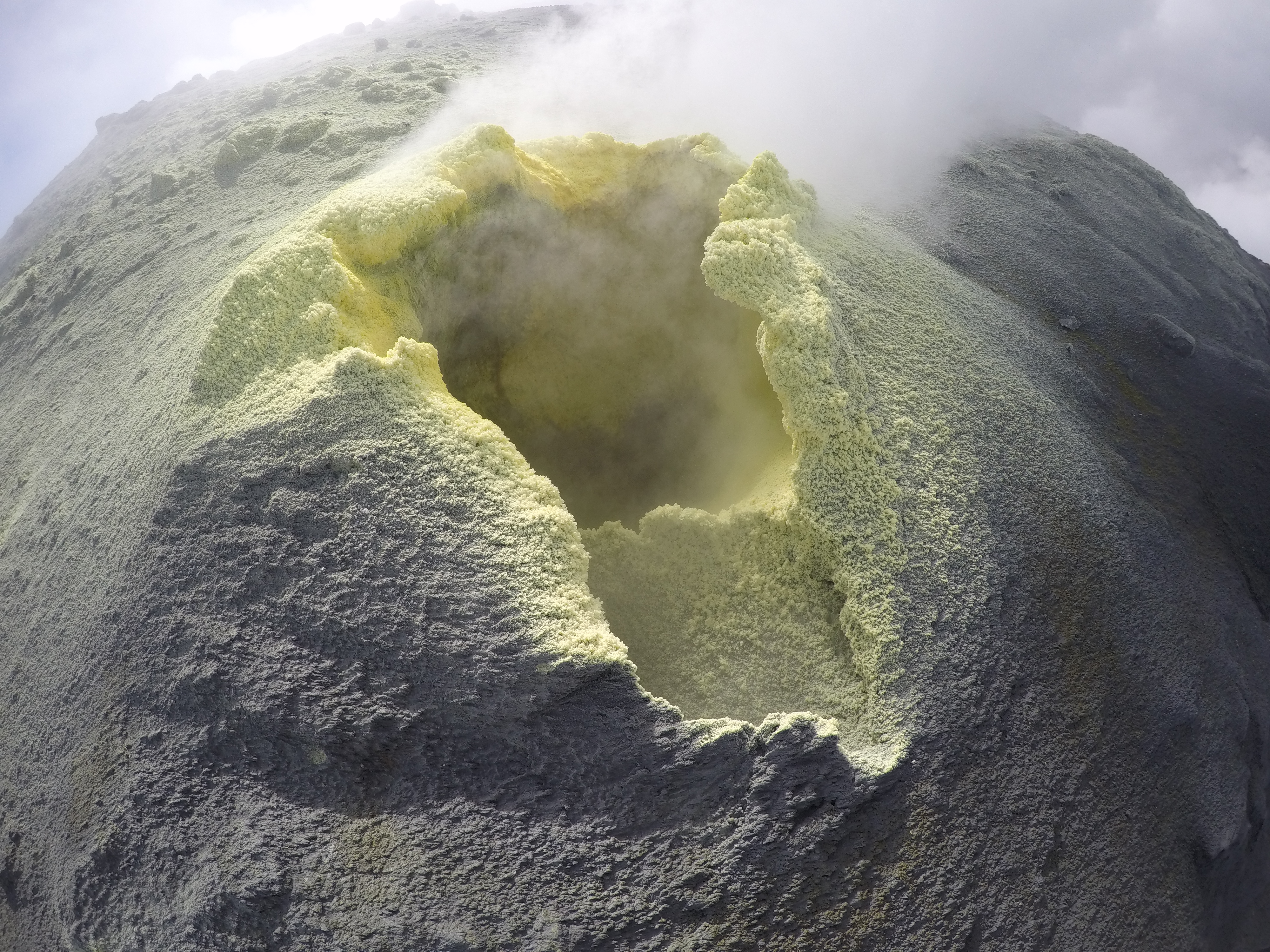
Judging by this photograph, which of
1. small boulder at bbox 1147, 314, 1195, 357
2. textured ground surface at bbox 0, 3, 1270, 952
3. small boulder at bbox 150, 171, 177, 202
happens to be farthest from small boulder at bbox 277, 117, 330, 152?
small boulder at bbox 1147, 314, 1195, 357

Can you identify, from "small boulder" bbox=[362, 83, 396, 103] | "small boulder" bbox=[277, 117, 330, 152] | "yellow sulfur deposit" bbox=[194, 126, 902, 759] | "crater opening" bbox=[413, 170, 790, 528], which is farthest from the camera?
"small boulder" bbox=[362, 83, 396, 103]

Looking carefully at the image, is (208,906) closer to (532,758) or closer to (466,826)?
(466,826)

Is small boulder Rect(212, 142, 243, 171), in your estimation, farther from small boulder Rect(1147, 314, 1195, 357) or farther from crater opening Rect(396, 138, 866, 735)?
small boulder Rect(1147, 314, 1195, 357)

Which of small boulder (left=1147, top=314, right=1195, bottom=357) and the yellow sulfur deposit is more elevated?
the yellow sulfur deposit

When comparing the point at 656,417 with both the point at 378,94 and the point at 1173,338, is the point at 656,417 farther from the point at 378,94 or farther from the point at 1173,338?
the point at 378,94

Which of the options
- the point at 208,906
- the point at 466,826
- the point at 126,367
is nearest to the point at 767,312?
the point at 466,826

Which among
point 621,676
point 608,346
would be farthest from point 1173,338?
point 621,676

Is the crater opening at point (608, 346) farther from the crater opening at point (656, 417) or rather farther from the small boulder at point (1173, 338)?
the small boulder at point (1173, 338)
